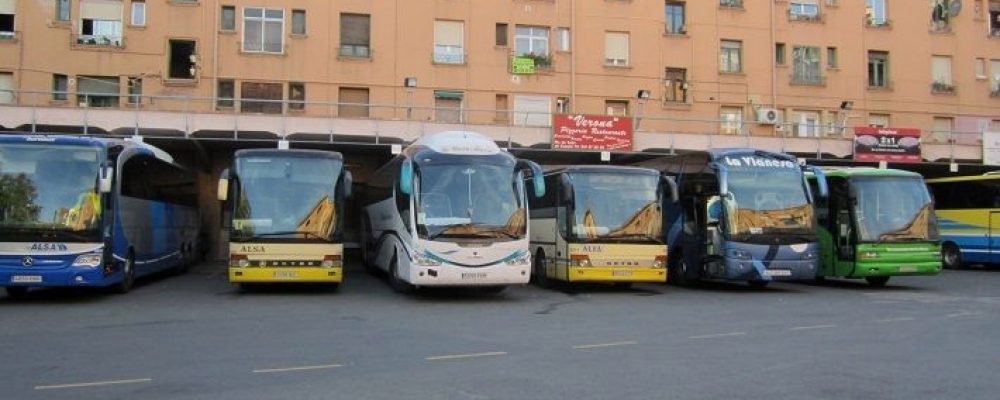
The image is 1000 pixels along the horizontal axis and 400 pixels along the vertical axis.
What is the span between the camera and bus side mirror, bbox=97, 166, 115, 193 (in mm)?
15438

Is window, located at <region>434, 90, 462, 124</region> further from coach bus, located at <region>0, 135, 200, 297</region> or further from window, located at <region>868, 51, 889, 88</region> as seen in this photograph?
window, located at <region>868, 51, 889, 88</region>

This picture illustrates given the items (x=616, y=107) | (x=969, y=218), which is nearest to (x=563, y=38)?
(x=616, y=107)

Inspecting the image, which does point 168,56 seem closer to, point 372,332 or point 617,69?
point 617,69

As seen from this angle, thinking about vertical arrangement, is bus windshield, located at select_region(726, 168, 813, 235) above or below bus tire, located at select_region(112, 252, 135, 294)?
above

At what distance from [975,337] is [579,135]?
60.1ft

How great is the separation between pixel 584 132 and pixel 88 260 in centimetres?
1763

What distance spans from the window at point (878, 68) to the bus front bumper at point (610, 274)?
27.8 metres

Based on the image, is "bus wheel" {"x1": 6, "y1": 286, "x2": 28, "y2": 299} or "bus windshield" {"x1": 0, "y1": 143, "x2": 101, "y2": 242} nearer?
"bus windshield" {"x1": 0, "y1": 143, "x2": 101, "y2": 242}

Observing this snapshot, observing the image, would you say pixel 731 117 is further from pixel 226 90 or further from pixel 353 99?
pixel 226 90

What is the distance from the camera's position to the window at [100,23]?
110ft

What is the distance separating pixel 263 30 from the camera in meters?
34.8

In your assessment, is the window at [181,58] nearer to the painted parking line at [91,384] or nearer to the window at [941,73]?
the painted parking line at [91,384]

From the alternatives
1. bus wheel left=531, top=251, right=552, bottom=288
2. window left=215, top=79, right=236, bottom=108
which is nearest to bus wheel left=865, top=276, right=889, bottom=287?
bus wheel left=531, top=251, right=552, bottom=288

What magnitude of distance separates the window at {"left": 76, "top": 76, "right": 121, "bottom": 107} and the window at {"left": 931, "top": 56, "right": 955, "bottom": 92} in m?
36.7
